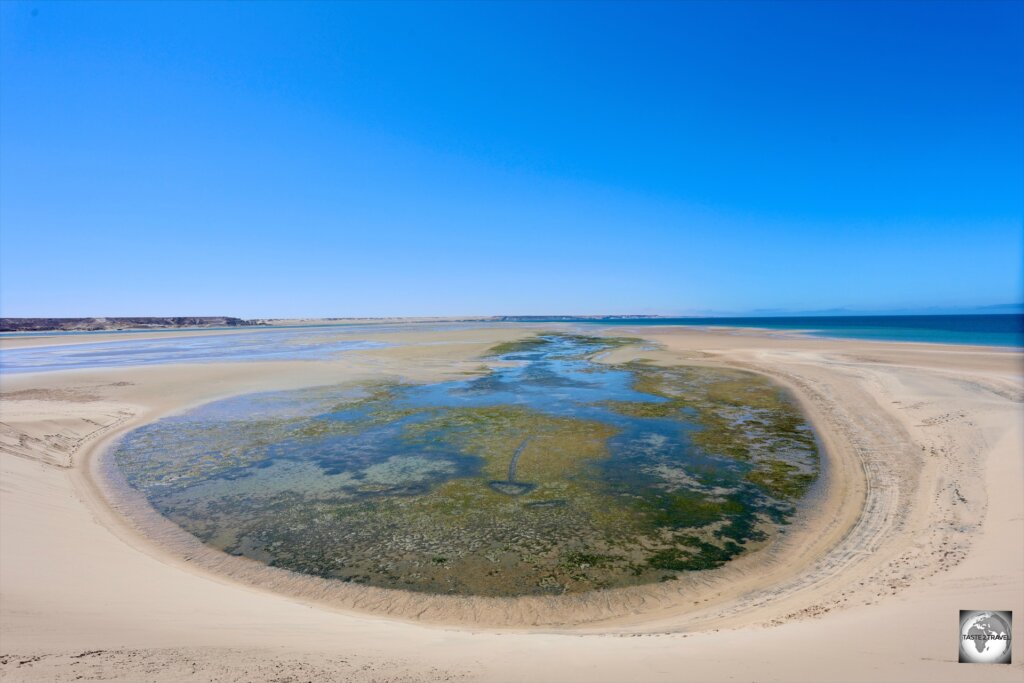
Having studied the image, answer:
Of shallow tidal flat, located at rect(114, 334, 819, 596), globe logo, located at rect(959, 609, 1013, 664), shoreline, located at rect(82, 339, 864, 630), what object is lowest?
shoreline, located at rect(82, 339, 864, 630)

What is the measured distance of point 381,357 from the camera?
128ft

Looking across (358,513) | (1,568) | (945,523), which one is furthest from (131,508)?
(945,523)

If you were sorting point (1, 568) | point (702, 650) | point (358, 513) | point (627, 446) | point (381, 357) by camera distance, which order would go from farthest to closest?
point (381, 357) → point (627, 446) → point (358, 513) → point (1, 568) → point (702, 650)

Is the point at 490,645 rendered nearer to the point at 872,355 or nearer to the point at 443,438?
the point at 443,438

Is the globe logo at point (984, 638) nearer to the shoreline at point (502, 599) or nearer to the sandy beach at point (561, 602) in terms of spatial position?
the sandy beach at point (561, 602)

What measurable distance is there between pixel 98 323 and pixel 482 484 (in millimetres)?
184775

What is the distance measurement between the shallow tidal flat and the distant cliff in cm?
15116

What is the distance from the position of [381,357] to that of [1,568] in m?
34.0

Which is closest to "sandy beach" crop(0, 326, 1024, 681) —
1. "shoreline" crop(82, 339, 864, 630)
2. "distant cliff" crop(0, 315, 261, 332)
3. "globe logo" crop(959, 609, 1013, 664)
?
"shoreline" crop(82, 339, 864, 630)

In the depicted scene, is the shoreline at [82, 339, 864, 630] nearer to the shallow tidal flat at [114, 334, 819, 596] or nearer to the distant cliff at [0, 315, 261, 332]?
the shallow tidal flat at [114, 334, 819, 596]

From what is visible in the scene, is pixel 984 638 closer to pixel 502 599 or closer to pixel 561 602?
pixel 561 602

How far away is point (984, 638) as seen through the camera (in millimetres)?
3877

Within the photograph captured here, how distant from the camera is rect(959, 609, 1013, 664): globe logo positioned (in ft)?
12.4

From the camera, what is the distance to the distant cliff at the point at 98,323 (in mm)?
120188
